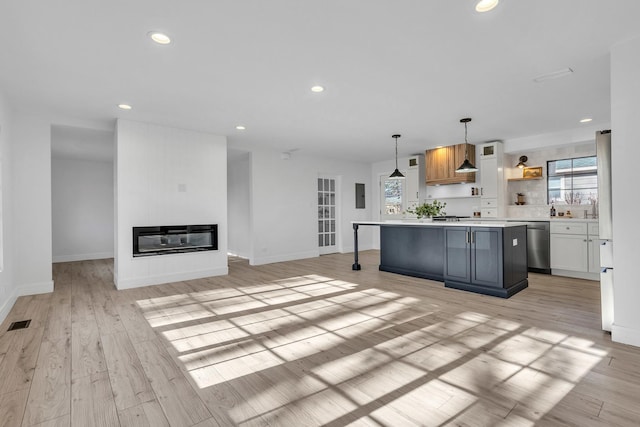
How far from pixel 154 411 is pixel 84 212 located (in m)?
7.97

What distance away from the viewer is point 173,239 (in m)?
5.20

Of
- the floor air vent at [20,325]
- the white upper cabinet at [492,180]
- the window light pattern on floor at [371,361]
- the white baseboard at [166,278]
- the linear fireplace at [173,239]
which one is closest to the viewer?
the window light pattern on floor at [371,361]

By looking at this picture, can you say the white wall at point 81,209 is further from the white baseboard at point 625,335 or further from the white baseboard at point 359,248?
the white baseboard at point 625,335

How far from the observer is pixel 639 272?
258 cm

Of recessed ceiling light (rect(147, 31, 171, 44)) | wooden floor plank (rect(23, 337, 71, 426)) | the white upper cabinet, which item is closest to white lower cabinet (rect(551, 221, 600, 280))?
the white upper cabinet

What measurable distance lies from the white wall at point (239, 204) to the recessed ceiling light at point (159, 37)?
Answer: 438cm

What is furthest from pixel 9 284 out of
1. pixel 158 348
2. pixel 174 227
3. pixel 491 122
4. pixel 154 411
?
pixel 491 122

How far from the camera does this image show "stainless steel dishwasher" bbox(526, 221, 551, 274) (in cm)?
545

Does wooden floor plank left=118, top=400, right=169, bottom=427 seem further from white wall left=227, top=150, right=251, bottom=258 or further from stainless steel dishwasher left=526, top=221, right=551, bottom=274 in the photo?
stainless steel dishwasher left=526, top=221, right=551, bottom=274

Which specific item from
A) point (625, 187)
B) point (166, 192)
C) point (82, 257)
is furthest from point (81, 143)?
point (625, 187)

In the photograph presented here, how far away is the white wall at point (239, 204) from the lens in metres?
7.40

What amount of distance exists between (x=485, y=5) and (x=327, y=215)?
6.55 metres

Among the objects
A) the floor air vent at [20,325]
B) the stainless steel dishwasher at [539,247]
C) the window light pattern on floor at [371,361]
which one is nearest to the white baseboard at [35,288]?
the floor air vent at [20,325]

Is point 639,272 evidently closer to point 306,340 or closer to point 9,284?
point 306,340
